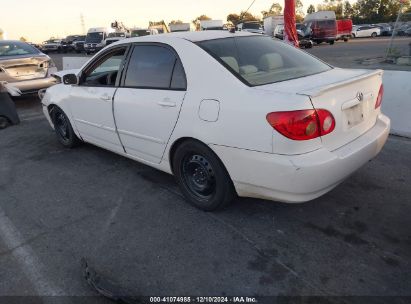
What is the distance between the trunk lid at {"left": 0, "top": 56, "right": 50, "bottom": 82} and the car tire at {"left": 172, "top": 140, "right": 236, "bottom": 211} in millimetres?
6470

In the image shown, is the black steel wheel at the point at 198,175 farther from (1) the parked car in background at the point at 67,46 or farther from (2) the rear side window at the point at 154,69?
(1) the parked car in background at the point at 67,46

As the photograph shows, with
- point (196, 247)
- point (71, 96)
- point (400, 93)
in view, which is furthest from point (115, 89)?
point (400, 93)

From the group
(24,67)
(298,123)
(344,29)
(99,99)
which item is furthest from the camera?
(344,29)

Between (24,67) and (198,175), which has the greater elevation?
(24,67)

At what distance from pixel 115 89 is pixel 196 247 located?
205cm

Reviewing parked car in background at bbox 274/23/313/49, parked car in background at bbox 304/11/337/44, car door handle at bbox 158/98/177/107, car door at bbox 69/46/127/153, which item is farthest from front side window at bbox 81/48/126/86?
parked car in background at bbox 304/11/337/44

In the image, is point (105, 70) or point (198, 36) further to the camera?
point (105, 70)

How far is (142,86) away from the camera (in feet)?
12.5

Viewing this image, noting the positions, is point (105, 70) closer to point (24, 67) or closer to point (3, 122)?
point (3, 122)

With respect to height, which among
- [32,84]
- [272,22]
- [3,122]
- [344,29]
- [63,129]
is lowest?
[3,122]

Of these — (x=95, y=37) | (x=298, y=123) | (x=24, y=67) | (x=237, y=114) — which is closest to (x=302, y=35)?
(x=95, y=37)

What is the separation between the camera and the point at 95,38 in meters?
28.4

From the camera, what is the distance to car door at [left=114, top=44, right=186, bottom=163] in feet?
11.4

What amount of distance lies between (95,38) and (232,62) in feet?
90.8
